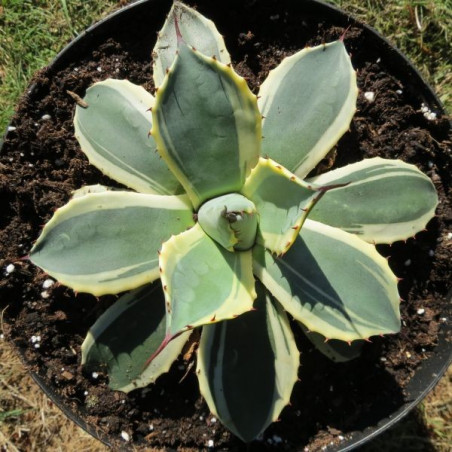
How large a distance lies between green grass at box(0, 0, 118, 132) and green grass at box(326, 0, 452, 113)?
0.99 m

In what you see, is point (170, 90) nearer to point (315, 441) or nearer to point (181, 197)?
point (181, 197)

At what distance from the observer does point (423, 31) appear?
1.90 metres

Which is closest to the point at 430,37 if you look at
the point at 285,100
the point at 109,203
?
the point at 285,100

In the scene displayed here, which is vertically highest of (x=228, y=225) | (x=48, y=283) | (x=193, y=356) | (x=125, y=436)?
(x=228, y=225)

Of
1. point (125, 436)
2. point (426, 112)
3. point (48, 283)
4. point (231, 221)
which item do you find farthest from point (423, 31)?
point (125, 436)

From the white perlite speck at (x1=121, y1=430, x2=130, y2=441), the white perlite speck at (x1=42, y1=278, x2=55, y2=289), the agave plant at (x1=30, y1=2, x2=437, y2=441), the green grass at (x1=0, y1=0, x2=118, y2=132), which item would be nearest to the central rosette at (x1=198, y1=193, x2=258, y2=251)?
the agave plant at (x1=30, y1=2, x2=437, y2=441)

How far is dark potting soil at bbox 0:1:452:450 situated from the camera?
1.47 metres

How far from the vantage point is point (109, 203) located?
1.17 meters

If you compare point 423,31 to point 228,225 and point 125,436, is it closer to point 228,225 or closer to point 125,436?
point 228,225

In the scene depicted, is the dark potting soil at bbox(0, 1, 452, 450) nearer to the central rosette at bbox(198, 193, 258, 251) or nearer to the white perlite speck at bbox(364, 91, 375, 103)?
the white perlite speck at bbox(364, 91, 375, 103)

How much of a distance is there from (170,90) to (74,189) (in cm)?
56

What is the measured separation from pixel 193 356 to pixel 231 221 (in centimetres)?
55

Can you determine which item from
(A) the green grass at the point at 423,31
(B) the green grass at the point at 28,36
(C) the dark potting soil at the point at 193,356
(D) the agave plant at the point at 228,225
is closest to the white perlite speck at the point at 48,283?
(C) the dark potting soil at the point at 193,356

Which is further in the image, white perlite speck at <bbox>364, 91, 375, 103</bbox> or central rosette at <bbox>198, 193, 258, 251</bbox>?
white perlite speck at <bbox>364, 91, 375, 103</bbox>
